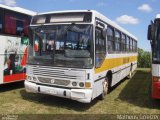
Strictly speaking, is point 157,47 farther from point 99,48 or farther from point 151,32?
point 99,48

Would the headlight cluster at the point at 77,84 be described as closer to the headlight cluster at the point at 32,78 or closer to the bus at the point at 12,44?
the headlight cluster at the point at 32,78

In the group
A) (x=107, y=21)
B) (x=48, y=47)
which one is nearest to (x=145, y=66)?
(x=107, y=21)

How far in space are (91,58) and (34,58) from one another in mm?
1972

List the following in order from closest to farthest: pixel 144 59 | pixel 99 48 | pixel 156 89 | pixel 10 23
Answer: pixel 156 89, pixel 99 48, pixel 10 23, pixel 144 59

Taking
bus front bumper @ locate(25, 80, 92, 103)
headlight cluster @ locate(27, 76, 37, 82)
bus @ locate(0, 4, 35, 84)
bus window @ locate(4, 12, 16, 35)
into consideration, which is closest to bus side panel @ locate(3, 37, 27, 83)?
bus @ locate(0, 4, 35, 84)

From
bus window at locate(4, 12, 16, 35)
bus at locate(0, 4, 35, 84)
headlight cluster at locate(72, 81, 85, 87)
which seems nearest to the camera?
headlight cluster at locate(72, 81, 85, 87)

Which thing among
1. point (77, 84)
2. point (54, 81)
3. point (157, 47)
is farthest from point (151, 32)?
point (54, 81)

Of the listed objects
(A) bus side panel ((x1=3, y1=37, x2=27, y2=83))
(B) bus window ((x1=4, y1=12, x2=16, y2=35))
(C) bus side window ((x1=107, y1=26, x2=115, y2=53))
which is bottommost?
(A) bus side panel ((x1=3, y1=37, x2=27, y2=83))

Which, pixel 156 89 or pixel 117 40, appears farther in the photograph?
pixel 117 40

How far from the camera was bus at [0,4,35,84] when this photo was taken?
10461 mm

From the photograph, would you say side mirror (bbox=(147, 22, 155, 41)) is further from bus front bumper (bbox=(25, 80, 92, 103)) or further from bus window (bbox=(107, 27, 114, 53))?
bus front bumper (bbox=(25, 80, 92, 103))

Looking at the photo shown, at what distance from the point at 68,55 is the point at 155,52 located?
2.72 metres

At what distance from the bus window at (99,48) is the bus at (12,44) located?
3140mm

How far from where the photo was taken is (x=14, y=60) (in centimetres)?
1114
